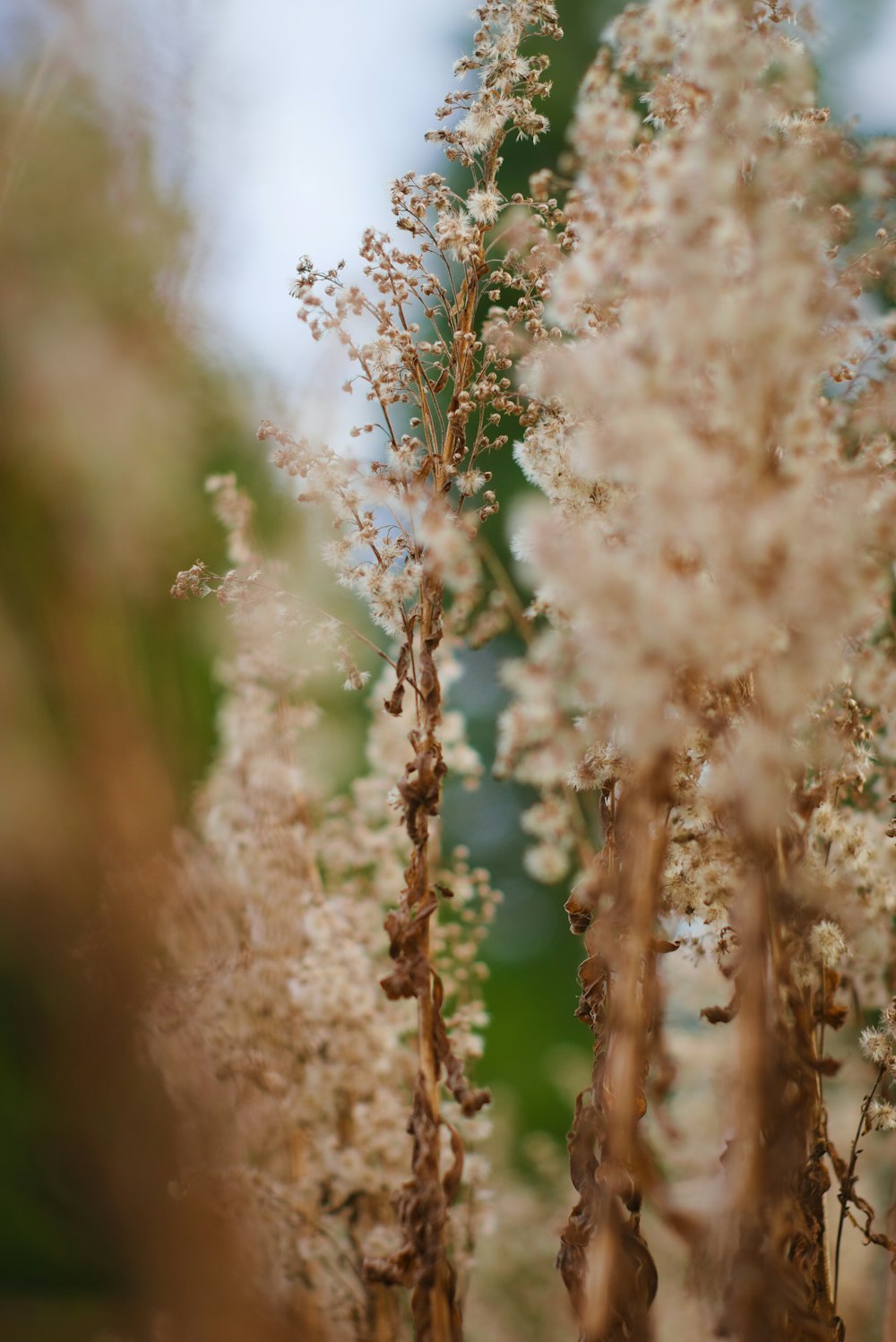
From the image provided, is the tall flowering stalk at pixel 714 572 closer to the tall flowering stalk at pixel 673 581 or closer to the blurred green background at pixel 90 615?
the tall flowering stalk at pixel 673 581

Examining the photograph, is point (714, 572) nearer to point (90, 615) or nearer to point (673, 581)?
point (673, 581)

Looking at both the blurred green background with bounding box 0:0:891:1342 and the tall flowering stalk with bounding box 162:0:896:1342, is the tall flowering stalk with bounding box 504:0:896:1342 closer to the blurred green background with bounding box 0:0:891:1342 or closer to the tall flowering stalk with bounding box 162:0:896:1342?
the tall flowering stalk with bounding box 162:0:896:1342

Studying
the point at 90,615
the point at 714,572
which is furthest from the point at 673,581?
the point at 90,615

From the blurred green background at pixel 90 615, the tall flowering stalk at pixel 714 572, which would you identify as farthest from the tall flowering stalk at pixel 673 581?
the blurred green background at pixel 90 615

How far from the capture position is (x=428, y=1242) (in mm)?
532

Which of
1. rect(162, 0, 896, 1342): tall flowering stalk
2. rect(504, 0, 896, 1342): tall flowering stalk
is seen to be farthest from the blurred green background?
rect(504, 0, 896, 1342): tall flowering stalk

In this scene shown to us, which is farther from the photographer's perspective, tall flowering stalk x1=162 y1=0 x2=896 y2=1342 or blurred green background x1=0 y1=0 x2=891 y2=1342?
blurred green background x1=0 y1=0 x2=891 y2=1342

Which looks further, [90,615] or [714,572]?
[90,615]

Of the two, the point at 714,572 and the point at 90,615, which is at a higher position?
the point at 90,615

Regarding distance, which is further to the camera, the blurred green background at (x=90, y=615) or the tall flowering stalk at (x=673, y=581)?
the blurred green background at (x=90, y=615)

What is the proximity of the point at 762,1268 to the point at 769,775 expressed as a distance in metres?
0.23

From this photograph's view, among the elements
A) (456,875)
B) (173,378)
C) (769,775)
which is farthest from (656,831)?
(173,378)

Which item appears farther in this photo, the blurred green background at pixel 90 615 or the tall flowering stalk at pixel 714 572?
the blurred green background at pixel 90 615

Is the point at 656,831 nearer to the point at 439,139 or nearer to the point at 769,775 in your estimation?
the point at 769,775
